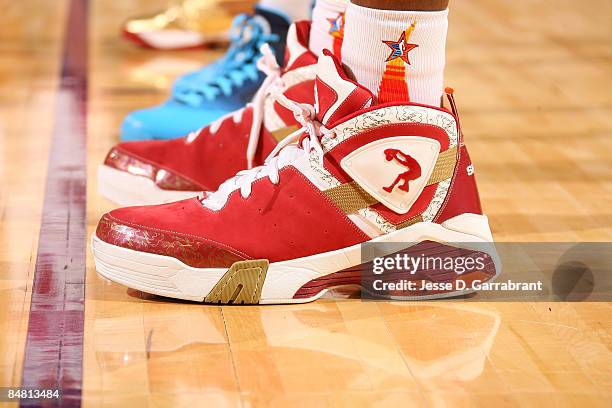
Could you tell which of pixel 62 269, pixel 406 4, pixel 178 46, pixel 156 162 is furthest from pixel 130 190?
pixel 178 46

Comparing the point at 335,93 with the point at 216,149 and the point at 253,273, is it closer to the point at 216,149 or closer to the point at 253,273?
the point at 253,273

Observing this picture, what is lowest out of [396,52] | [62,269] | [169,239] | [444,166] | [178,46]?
[178,46]

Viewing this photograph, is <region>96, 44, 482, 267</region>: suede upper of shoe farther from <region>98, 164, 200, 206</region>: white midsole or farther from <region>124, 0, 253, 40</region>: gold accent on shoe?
<region>124, 0, 253, 40</region>: gold accent on shoe

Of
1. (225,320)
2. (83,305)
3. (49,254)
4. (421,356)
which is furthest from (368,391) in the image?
(49,254)

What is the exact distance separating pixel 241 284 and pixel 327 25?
43cm

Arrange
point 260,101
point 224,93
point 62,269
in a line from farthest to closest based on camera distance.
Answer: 1. point 224,93
2. point 260,101
3. point 62,269

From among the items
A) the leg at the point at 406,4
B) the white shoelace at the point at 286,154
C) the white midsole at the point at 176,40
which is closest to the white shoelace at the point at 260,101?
the white shoelace at the point at 286,154

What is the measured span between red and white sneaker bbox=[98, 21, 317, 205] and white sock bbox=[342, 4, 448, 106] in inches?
7.3

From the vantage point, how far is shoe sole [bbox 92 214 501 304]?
1242mm

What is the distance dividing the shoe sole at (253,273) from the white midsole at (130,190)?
274 mm

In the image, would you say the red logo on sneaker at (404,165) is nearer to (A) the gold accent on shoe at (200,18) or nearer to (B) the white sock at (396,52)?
(B) the white sock at (396,52)

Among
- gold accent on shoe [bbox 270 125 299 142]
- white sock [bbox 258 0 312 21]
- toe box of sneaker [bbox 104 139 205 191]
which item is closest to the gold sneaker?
white sock [bbox 258 0 312 21]

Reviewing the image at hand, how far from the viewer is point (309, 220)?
1.25 meters

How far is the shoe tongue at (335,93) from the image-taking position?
121cm
